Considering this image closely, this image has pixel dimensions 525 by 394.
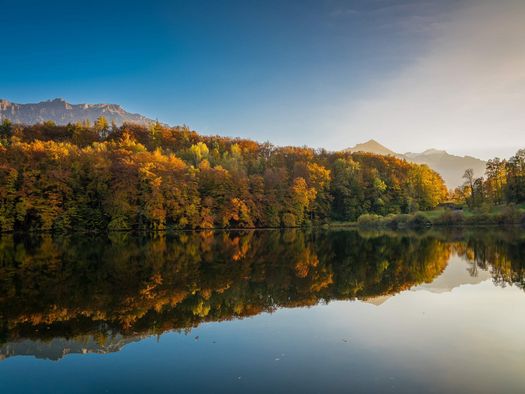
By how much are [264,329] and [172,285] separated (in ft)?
25.0

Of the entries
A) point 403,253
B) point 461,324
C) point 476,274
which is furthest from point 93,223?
point 461,324

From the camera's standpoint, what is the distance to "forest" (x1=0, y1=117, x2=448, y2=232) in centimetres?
6356

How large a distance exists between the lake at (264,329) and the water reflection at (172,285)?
0.08 metres

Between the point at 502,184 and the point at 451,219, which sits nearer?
the point at 451,219

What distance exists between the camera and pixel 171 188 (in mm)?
69562

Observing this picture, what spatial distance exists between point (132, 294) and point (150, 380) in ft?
28.6

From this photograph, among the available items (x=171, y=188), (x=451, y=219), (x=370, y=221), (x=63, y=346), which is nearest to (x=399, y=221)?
(x=370, y=221)

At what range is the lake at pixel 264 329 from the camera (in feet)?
28.5

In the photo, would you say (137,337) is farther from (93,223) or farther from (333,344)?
(93,223)

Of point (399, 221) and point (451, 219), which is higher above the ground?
point (451, 219)

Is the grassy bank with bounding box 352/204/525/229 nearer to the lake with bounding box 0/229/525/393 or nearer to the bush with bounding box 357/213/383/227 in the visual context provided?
the bush with bounding box 357/213/383/227

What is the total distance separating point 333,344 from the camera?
35.7 feet

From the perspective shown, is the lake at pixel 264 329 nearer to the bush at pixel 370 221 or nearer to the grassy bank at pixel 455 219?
the grassy bank at pixel 455 219

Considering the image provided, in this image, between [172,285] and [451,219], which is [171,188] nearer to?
[451,219]
